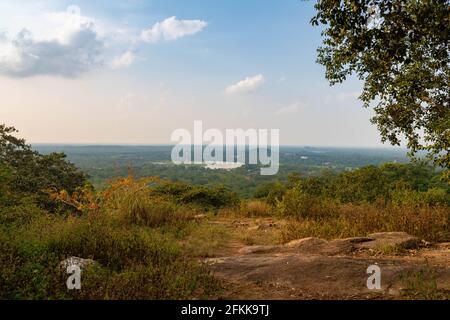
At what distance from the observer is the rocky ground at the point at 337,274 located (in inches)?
220

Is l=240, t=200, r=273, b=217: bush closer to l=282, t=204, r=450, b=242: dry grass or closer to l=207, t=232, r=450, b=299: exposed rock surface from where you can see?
l=282, t=204, r=450, b=242: dry grass

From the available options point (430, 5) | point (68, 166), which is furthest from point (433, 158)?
point (68, 166)

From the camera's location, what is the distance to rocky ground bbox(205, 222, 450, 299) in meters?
5.60

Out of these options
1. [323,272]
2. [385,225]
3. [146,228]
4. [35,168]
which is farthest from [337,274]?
[35,168]

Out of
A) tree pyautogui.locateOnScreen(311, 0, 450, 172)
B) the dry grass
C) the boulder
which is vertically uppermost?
tree pyautogui.locateOnScreen(311, 0, 450, 172)

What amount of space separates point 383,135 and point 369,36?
3.91 meters

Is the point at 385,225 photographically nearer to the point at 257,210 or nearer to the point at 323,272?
the point at 323,272

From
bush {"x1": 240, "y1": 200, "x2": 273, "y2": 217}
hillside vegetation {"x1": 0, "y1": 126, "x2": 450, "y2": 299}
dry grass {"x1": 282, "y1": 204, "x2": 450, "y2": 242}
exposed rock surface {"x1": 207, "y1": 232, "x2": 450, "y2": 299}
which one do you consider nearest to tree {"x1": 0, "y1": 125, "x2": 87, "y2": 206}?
hillside vegetation {"x1": 0, "y1": 126, "x2": 450, "y2": 299}

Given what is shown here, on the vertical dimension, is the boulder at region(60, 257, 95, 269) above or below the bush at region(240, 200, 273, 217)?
above

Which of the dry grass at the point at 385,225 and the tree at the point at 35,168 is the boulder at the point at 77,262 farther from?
the tree at the point at 35,168

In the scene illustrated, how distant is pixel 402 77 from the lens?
888 centimetres

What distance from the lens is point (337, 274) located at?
249 inches

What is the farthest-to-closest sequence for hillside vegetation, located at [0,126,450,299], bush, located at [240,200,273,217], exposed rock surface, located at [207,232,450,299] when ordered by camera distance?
bush, located at [240,200,273,217]
exposed rock surface, located at [207,232,450,299]
hillside vegetation, located at [0,126,450,299]
